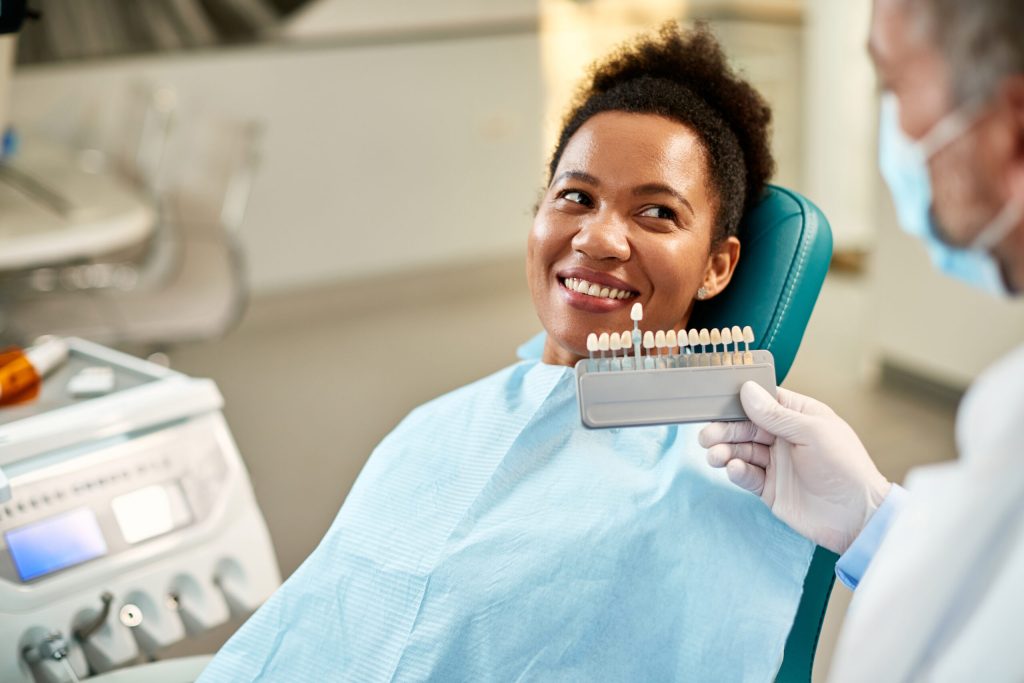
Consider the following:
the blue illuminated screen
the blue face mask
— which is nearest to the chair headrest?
the blue face mask

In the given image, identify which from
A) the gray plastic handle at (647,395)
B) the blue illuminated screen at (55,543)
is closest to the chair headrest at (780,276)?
the gray plastic handle at (647,395)

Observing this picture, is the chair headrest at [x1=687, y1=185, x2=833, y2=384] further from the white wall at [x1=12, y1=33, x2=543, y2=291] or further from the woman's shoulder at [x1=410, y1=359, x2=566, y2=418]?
the white wall at [x1=12, y1=33, x2=543, y2=291]

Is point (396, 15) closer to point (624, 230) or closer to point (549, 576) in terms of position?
point (624, 230)

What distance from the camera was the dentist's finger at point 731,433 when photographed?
3.52ft

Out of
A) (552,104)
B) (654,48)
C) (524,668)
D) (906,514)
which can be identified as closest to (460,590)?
(524,668)

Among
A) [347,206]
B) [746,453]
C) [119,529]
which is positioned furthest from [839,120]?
[119,529]

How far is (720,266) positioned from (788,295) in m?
0.10

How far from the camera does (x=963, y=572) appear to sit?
28.0 inches

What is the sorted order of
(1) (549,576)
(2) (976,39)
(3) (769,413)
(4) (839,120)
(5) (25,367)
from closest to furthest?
(2) (976,39)
(3) (769,413)
(1) (549,576)
(5) (25,367)
(4) (839,120)

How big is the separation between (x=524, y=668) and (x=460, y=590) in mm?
101

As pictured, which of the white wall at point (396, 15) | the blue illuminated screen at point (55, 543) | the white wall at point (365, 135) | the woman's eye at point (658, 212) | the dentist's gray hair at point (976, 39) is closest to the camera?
the dentist's gray hair at point (976, 39)

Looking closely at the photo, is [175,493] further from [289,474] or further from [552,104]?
[552,104]

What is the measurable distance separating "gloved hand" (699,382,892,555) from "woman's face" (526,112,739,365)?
0.76 feet

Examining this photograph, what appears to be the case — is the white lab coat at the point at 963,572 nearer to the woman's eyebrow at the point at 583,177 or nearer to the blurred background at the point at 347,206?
the woman's eyebrow at the point at 583,177
